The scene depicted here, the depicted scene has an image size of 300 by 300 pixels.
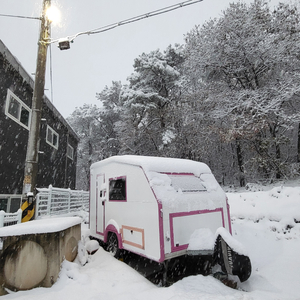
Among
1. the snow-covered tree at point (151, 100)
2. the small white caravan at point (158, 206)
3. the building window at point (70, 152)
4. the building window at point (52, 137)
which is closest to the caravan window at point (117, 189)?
the small white caravan at point (158, 206)

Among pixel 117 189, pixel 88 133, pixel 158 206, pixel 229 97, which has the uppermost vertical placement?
pixel 88 133

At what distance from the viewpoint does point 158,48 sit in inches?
892

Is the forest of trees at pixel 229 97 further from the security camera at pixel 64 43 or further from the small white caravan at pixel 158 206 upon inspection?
the security camera at pixel 64 43

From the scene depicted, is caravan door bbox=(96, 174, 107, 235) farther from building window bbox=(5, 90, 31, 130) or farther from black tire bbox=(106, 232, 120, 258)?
building window bbox=(5, 90, 31, 130)

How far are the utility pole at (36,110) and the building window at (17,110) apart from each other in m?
3.38

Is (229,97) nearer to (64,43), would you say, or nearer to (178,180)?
(64,43)

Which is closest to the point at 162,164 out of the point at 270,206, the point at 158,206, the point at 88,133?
the point at 158,206

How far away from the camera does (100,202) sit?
652 centimetres

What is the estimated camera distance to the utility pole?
5.44 meters

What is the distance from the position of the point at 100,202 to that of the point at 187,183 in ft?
9.01

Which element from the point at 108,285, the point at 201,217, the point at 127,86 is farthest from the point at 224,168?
the point at 108,285

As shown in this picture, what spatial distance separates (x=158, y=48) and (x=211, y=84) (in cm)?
845

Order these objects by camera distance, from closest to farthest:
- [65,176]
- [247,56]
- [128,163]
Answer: [128,163], [247,56], [65,176]

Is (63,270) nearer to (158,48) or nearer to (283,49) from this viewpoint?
(283,49)
